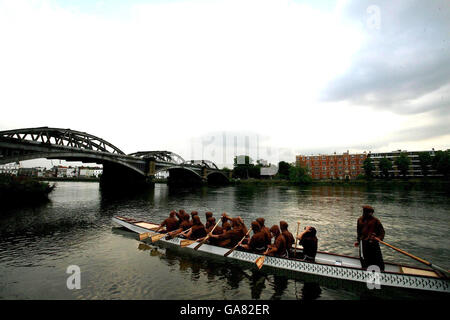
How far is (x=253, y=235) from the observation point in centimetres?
998

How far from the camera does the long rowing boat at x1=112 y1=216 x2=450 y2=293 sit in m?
6.81

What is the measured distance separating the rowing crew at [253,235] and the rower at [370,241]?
163 cm

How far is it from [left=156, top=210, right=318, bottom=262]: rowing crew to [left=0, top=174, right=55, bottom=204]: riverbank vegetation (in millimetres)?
28801

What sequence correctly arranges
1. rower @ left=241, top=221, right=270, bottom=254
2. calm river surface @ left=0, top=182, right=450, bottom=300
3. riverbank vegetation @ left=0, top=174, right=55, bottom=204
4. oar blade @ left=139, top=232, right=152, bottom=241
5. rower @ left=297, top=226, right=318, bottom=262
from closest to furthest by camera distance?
calm river surface @ left=0, top=182, right=450, bottom=300 < rower @ left=297, top=226, right=318, bottom=262 < rower @ left=241, top=221, right=270, bottom=254 < oar blade @ left=139, top=232, right=152, bottom=241 < riverbank vegetation @ left=0, top=174, right=55, bottom=204

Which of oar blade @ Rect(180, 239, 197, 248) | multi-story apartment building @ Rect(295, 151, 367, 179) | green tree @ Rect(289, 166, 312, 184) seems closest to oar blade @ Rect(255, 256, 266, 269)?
oar blade @ Rect(180, 239, 197, 248)

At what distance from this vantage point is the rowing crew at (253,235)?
8.98 meters

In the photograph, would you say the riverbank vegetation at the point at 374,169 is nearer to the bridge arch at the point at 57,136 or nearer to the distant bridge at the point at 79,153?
the distant bridge at the point at 79,153

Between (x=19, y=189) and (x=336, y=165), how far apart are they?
156m

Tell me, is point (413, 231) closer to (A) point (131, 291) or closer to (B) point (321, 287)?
(B) point (321, 287)

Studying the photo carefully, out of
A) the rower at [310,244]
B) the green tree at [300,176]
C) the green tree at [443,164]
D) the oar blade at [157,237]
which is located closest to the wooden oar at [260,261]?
the rower at [310,244]

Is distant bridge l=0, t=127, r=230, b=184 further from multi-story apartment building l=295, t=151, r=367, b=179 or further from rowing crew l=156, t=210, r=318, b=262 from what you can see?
multi-story apartment building l=295, t=151, r=367, b=179

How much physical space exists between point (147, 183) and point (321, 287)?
6557cm

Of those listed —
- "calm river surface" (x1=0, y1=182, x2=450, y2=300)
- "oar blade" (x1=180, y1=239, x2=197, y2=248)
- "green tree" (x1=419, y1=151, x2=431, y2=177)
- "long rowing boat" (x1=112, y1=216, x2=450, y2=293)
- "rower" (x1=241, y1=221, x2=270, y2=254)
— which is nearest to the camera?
"long rowing boat" (x1=112, y1=216, x2=450, y2=293)
